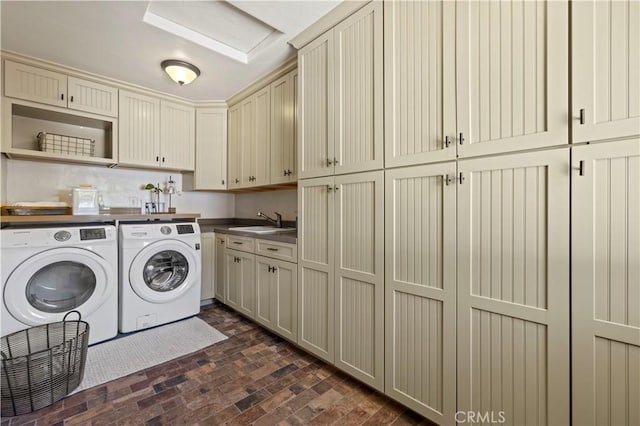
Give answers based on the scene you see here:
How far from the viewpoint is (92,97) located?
261 centimetres

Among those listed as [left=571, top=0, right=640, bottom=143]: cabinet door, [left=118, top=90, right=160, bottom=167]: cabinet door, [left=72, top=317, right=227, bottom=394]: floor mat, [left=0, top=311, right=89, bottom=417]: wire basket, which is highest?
[left=118, top=90, right=160, bottom=167]: cabinet door

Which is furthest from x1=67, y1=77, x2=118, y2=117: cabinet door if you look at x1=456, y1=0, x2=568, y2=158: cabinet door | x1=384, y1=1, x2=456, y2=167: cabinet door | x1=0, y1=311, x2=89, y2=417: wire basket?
x1=456, y1=0, x2=568, y2=158: cabinet door

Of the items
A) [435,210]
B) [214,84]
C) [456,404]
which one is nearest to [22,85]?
[214,84]

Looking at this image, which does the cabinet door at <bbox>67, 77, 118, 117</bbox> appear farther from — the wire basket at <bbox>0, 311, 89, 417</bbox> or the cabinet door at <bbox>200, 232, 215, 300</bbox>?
the wire basket at <bbox>0, 311, 89, 417</bbox>

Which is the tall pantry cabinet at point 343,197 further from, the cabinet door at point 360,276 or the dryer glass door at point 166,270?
the dryer glass door at point 166,270

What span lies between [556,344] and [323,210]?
133 centimetres

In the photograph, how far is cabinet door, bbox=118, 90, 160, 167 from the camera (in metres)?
2.80

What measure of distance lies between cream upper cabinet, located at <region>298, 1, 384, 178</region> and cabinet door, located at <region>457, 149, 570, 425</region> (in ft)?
2.00

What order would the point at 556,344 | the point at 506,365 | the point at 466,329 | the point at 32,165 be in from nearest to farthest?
the point at 556,344 < the point at 506,365 < the point at 466,329 < the point at 32,165

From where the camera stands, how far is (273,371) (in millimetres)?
1928

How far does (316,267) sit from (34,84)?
9.23 ft

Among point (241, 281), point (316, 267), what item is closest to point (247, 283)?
point (241, 281)

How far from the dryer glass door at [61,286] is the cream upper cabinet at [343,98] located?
198 centimetres

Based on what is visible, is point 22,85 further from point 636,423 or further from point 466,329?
point 636,423
